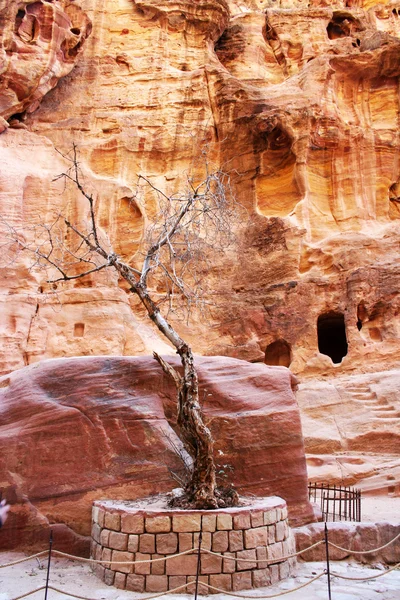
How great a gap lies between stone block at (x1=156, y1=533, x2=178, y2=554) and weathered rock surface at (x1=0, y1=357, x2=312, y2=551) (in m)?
1.21

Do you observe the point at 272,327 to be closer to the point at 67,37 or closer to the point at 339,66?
the point at 339,66

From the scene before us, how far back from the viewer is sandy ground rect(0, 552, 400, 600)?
593 cm

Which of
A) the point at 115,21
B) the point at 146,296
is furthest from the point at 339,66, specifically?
the point at 146,296

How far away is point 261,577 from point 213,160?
16.9 meters

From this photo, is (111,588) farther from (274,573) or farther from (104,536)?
(274,573)

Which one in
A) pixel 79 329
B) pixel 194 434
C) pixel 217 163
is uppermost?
pixel 217 163

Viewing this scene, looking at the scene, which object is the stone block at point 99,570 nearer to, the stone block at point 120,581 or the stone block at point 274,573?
the stone block at point 120,581

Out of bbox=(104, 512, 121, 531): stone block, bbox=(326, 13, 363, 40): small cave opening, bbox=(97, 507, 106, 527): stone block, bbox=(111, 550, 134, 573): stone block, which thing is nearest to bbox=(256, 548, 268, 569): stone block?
bbox=(111, 550, 134, 573): stone block

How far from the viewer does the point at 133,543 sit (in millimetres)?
6273

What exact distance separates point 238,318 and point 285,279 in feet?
6.55

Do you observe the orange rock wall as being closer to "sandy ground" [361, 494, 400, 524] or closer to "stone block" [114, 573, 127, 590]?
"sandy ground" [361, 494, 400, 524]

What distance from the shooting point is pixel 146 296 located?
8.05 m

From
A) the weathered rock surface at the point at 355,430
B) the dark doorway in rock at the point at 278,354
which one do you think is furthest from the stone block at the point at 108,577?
the dark doorway in rock at the point at 278,354

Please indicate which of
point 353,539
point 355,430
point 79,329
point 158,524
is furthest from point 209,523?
point 79,329
